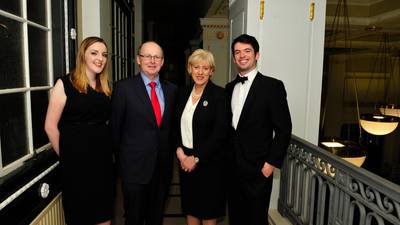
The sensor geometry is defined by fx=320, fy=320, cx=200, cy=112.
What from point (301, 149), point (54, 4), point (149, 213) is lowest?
point (149, 213)

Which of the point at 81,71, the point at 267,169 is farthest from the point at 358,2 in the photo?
the point at 81,71

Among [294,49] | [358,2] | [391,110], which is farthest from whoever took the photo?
[358,2]

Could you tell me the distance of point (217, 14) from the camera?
6.18 metres

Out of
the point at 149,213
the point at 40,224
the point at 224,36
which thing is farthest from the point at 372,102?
the point at 40,224

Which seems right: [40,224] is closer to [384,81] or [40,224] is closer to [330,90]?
[330,90]

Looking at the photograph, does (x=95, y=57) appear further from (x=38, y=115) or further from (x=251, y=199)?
(x=251, y=199)

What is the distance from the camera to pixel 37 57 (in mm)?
2031

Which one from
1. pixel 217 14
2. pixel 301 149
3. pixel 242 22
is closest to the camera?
pixel 301 149

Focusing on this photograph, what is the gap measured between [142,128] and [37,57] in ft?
2.64

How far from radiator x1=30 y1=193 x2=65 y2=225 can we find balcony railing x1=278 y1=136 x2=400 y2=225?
65.0 inches

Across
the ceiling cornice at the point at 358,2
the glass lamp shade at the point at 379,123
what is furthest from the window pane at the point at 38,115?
the ceiling cornice at the point at 358,2

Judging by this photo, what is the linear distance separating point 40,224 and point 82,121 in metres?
0.60

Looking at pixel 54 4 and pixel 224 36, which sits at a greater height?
pixel 224 36

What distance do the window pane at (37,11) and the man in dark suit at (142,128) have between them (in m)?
0.65
